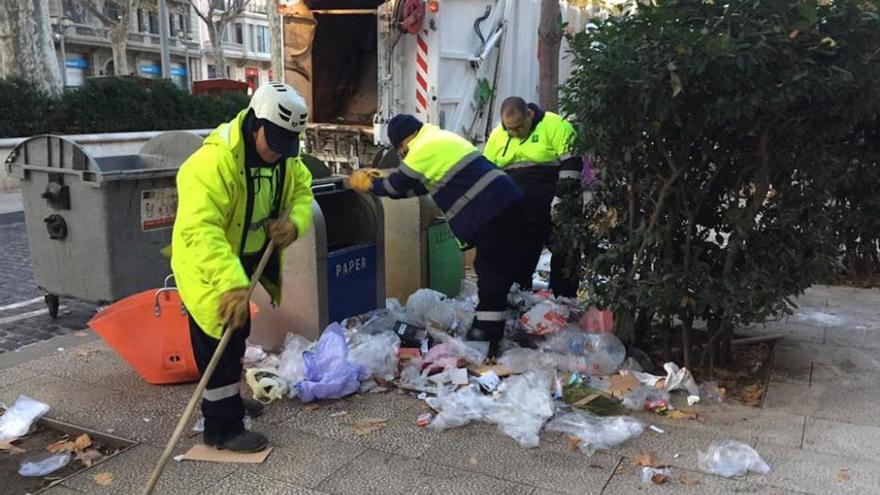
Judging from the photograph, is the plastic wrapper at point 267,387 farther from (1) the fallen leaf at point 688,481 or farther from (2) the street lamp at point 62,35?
(2) the street lamp at point 62,35

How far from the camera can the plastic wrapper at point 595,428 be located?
3.32 meters

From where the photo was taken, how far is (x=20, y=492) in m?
3.04

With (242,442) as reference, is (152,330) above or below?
above

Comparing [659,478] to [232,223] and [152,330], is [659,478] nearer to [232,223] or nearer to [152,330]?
[232,223]

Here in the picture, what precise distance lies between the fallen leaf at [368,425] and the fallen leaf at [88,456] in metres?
1.13

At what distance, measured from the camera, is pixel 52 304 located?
5.36 metres

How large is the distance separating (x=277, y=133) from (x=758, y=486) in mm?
2372

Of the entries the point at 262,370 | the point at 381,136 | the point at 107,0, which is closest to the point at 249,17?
the point at 107,0

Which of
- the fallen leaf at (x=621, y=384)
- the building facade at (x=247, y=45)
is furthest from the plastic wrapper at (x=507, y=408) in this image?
the building facade at (x=247, y=45)

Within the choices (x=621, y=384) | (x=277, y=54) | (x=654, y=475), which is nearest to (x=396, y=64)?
(x=277, y=54)

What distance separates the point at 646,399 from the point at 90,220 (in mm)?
3646

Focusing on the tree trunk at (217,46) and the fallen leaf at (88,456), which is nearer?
the fallen leaf at (88,456)

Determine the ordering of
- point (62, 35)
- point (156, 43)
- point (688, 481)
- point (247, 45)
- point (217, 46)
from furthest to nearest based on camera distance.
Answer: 1. point (247, 45)
2. point (156, 43)
3. point (62, 35)
4. point (217, 46)
5. point (688, 481)

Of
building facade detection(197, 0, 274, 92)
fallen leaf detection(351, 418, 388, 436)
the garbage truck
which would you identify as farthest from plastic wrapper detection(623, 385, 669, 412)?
building facade detection(197, 0, 274, 92)
